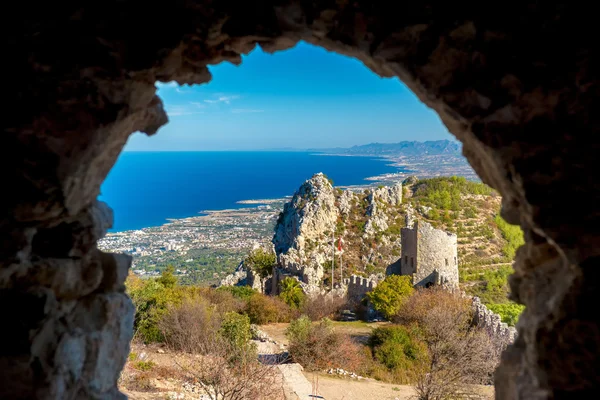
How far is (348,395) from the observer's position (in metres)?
11.3

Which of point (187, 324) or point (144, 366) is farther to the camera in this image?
point (187, 324)

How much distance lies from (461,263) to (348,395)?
25.8 meters

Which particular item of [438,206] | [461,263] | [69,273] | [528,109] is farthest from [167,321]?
[438,206]

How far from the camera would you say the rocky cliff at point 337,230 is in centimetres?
3194

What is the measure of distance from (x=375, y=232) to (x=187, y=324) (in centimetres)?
2327

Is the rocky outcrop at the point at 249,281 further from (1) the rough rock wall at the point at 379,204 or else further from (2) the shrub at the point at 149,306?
(2) the shrub at the point at 149,306

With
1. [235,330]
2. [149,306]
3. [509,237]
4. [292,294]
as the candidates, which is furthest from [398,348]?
[509,237]

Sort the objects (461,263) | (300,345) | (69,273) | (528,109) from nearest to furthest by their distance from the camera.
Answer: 1. (528,109)
2. (69,273)
3. (300,345)
4. (461,263)

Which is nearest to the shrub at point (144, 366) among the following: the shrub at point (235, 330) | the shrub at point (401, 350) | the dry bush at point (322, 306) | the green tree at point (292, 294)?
the shrub at point (235, 330)

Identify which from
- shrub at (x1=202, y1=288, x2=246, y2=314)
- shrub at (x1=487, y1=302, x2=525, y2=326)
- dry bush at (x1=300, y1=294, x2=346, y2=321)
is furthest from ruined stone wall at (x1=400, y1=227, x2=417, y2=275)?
shrub at (x1=202, y1=288, x2=246, y2=314)

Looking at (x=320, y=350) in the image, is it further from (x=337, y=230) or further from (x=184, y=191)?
(x=184, y=191)

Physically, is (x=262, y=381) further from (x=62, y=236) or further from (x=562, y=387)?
(x=562, y=387)

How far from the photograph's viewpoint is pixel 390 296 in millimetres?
19812

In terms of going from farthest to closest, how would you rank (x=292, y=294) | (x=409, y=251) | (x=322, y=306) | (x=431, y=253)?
→ (x=409, y=251)
(x=431, y=253)
(x=292, y=294)
(x=322, y=306)
